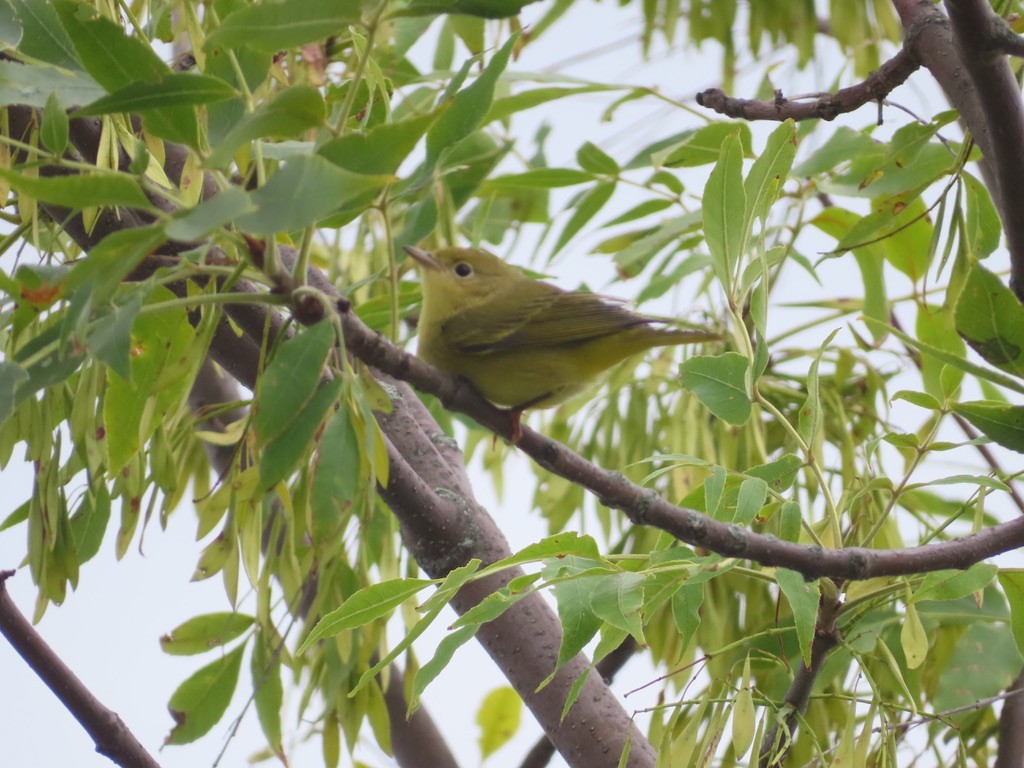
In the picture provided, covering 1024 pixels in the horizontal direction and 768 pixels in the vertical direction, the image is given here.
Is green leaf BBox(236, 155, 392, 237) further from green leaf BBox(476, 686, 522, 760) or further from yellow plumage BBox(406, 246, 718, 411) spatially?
green leaf BBox(476, 686, 522, 760)

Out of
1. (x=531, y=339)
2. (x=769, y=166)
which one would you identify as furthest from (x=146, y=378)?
(x=531, y=339)

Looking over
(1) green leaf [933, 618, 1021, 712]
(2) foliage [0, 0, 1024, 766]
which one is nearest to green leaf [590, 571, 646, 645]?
(2) foliage [0, 0, 1024, 766]

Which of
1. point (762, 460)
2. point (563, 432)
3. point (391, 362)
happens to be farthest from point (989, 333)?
point (563, 432)

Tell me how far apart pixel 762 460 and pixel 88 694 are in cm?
140

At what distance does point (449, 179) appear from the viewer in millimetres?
2656

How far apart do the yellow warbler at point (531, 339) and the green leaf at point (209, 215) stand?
1.39 m

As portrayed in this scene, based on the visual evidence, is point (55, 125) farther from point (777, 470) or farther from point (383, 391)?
point (777, 470)

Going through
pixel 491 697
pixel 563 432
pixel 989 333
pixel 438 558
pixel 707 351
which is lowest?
pixel 989 333

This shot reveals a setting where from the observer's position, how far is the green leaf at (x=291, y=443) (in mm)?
1118

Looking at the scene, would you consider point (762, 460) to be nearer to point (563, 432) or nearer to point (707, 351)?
point (707, 351)

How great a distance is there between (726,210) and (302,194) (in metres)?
0.65

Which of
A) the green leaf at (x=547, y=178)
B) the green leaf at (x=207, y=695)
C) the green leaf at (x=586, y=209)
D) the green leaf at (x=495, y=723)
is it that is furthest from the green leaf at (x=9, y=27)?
the green leaf at (x=495, y=723)

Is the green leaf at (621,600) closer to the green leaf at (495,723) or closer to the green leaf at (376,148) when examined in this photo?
the green leaf at (376,148)

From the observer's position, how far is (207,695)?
6.78 ft
